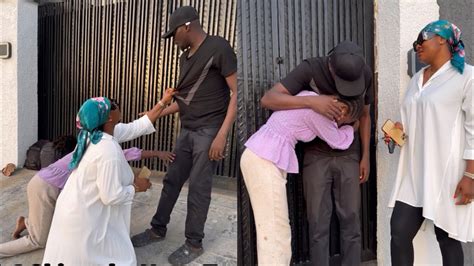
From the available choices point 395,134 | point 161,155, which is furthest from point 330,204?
point 161,155

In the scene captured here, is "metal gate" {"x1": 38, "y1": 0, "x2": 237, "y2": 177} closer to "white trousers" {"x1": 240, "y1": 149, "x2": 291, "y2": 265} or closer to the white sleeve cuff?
"white trousers" {"x1": 240, "y1": 149, "x2": 291, "y2": 265}

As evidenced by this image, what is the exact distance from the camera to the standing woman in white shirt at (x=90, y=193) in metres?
1.93

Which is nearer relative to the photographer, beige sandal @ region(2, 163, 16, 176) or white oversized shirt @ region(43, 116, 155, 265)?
white oversized shirt @ region(43, 116, 155, 265)

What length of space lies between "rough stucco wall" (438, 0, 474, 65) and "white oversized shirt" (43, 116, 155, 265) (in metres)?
2.54

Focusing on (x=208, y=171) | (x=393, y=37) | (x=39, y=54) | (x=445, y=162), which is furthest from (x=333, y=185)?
(x=39, y=54)

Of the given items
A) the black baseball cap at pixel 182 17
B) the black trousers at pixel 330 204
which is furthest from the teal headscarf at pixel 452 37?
the black baseball cap at pixel 182 17

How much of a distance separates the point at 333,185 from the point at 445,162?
629 millimetres

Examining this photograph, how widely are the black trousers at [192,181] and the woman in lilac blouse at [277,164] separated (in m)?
0.42

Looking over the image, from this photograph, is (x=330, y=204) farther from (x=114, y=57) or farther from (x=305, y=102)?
(x=114, y=57)

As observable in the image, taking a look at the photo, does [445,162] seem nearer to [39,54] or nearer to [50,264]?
[50,264]

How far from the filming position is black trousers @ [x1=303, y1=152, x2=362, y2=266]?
2.02 m

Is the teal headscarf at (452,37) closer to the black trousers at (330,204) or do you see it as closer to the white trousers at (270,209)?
the black trousers at (330,204)

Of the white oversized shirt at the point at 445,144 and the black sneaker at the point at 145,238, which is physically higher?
the white oversized shirt at the point at 445,144

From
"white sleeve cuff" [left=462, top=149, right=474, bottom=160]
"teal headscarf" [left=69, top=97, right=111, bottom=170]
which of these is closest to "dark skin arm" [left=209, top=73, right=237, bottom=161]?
"teal headscarf" [left=69, top=97, right=111, bottom=170]
